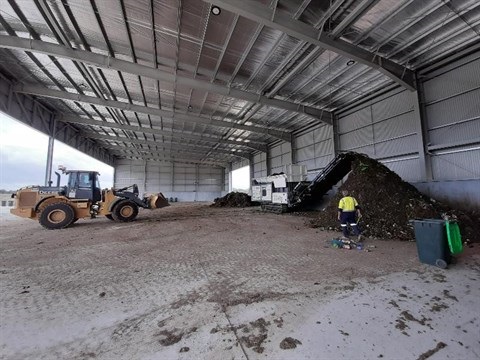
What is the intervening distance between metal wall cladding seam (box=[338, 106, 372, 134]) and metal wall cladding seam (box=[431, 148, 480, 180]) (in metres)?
4.13

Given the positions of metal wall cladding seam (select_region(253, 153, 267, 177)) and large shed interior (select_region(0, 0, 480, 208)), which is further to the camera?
metal wall cladding seam (select_region(253, 153, 267, 177))

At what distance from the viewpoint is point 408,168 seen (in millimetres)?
11156

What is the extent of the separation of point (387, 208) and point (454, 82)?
6.55 m

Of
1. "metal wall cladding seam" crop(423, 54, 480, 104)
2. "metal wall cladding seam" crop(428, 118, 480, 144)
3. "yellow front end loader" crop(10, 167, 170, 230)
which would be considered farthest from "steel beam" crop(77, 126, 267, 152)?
"metal wall cladding seam" crop(428, 118, 480, 144)

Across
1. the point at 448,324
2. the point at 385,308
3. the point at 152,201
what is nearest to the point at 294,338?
the point at 385,308

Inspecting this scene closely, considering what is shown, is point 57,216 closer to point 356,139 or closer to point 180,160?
point 356,139

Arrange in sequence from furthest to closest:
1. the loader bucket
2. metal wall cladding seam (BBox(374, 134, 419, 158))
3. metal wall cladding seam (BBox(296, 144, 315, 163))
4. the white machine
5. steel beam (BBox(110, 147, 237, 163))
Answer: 1. steel beam (BBox(110, 147, 237, 163))
2. metal wall cladding seam (BBox(296, 144, 315, 163))
3. the loader bucket
4. the white machine
5. metal wall cladding seam (BBox(374, 134, 419, 158))

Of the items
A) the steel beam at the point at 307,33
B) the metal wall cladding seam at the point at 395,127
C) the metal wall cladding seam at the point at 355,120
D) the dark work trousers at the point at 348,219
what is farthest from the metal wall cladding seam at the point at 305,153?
the dark work trousers at the point at 348,219

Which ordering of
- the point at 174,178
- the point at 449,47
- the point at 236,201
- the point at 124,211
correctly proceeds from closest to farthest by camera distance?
the point at 449,47 < the point at 124,211 < the point at 236,201 < the point at 174,178

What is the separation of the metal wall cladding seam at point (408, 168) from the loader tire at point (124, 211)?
43.3ft

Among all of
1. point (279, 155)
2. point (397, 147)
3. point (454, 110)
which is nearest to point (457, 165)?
point (454, 110)

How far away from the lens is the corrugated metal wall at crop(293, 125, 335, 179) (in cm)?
1580

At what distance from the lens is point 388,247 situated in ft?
18.9

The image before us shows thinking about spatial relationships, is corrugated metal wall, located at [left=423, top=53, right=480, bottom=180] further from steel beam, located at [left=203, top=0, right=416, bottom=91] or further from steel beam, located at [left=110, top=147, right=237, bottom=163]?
steel beam, located at [left=110, top=147, right=237, bottom=163]
